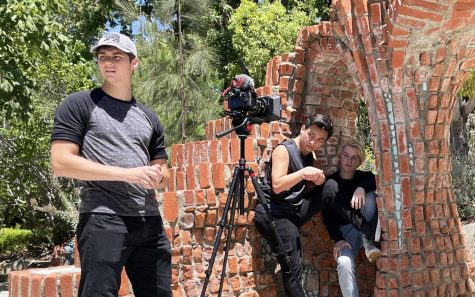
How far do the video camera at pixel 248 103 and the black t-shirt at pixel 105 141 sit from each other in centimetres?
150

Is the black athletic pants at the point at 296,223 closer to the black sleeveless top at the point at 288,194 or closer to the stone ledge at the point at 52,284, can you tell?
the black sleeveless top at the point at 288,194

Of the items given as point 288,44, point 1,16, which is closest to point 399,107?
point 1,16

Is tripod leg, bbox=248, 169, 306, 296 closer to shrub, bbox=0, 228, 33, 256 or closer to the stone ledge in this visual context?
the stone ledge

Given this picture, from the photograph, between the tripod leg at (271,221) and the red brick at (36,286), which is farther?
the tripod leg at (271,221)

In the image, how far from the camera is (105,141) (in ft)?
9.03

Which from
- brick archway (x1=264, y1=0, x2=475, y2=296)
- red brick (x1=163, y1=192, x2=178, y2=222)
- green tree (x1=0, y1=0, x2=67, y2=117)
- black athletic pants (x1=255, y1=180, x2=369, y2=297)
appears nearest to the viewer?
brick archway (x1=264, y1=0, x2=475, y2=296)

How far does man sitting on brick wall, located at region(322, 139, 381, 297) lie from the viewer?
4574 mm

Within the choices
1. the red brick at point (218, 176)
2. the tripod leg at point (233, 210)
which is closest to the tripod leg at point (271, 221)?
the tripod leg at point (233, 210)

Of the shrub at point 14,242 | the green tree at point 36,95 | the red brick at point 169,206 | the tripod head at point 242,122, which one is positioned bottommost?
the shrub at point 14,242

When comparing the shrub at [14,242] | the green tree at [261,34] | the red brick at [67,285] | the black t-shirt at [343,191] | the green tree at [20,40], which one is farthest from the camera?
the shrub at [14,242]

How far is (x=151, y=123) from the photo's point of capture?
9.82ft

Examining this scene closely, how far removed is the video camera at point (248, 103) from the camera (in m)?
4.29

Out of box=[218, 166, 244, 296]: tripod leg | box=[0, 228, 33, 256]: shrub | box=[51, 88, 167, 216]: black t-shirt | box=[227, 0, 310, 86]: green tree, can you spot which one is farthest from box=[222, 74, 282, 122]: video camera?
box=[0, 228, 33, 256]: shrub

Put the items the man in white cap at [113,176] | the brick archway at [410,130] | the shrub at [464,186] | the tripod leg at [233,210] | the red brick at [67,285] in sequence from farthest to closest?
the shrub at [464,186], the brick archway at [410,130], the tripod leg at [233,210], the red brick at [67,285], the man in white cap at [113,176]
